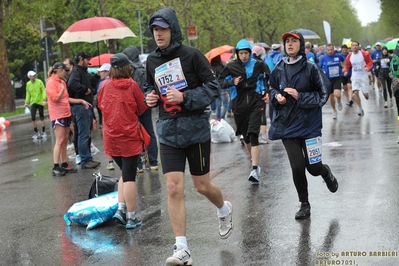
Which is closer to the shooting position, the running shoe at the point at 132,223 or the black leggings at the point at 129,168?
the running shoe at the point at 132,223

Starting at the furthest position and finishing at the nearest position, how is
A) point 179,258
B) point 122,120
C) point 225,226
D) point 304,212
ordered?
1. point 122,120
2. point 304,212
3. point 225,226
4. point 179,258

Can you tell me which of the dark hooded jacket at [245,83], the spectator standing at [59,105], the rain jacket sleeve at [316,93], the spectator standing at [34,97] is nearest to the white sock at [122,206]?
the rain jacket sleeve at [316,93]

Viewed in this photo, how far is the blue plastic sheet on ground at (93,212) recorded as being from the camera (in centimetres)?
767

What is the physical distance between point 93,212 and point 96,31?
952 cm

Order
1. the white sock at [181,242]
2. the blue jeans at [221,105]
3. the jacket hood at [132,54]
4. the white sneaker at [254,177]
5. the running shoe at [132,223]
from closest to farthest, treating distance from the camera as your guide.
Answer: the white sock at [181,242] → the running shoe at [132,223] → the white sneaker at [254,177] → the jacket hood at [132,54] → the blue jeans at [221,105]

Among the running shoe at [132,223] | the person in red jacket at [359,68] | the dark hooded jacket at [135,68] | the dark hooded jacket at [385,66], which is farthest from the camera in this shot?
the dark hooded jacket at [385,66]

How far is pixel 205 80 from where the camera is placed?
6.20 m

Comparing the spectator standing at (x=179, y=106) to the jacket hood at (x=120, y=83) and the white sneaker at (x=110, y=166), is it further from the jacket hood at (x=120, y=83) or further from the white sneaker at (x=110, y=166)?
the white sneaker at (x=110, y=166)

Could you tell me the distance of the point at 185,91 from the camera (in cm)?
A: 609

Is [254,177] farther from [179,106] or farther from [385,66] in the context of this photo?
[385,66]

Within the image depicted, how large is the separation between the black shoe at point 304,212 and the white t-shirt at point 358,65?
12.5 metres

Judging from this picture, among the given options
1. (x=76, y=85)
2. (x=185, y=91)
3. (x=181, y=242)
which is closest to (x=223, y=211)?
(x=181, y=242)

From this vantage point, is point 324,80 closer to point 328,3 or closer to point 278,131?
point 278,131

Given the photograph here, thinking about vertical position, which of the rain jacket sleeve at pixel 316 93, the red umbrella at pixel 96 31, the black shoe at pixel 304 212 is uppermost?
the red umbrella at pixel 96 31
